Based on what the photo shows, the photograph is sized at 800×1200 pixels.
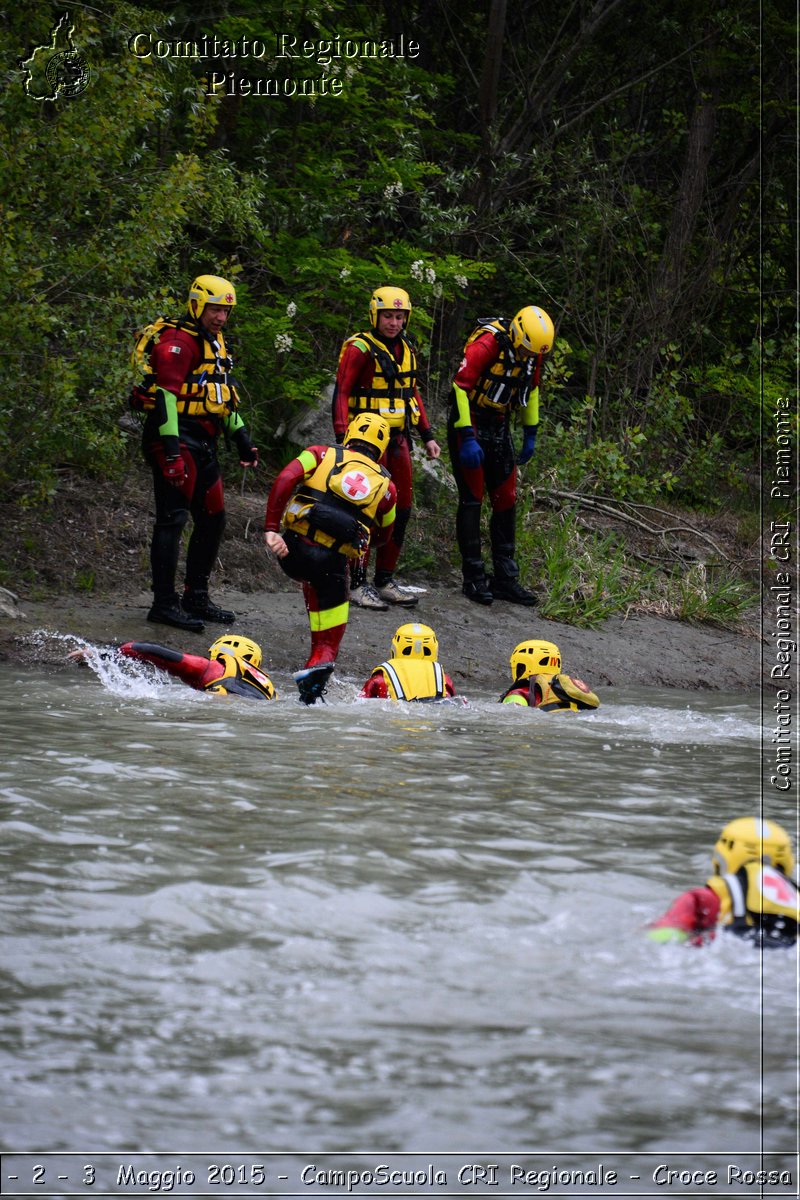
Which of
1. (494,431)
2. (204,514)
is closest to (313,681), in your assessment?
(204,514)

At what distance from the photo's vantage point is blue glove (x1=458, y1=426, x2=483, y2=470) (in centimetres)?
1141

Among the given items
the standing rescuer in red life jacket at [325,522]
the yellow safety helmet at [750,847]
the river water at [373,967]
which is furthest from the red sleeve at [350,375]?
the yellow safety helmet at [750,847]

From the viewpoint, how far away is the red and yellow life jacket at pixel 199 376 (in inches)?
398

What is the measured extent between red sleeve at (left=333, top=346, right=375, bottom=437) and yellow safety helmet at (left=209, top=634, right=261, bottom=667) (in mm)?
2161

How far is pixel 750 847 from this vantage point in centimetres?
423

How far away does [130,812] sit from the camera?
18.3ft

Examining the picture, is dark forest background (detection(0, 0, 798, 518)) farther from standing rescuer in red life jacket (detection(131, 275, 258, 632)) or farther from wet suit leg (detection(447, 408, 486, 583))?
wet suit leg (detection(447, 408, 486, 583))

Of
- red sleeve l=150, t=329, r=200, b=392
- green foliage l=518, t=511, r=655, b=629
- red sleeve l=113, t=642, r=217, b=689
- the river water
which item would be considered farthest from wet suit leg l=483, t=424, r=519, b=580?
the river water

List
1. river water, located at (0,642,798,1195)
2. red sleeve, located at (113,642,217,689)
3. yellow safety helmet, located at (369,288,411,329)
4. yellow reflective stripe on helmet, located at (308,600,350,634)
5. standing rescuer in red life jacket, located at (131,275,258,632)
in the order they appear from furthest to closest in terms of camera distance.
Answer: yellow safety helmet, located at (369,288,411,329), standing rescuer in red life jacket, located at (131,275,258,632), yellow reflective stripe on helmet, located at (308,600,350,634), red sleeve, located at (113,642,217,689), river water, located at (0,642,798,1195)

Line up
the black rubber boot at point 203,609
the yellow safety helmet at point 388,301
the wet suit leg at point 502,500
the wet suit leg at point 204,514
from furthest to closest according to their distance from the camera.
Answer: the wet suit leg at point 502,500 → the yellow safety helmet at point 388,301 → the black rubber boot at point 203,609 → the wet suit leg at point 204,514

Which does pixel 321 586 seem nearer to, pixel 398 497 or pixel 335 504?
pixel 335 504

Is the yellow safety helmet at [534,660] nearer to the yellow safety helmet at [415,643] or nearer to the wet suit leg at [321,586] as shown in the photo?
the yellow safety helmet at [415,643]

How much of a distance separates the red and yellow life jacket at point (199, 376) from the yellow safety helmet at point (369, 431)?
1099 millimetres

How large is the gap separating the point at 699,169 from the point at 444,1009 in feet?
48.4
